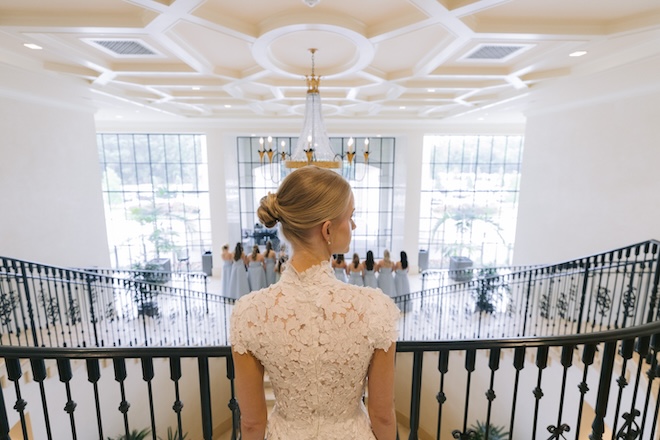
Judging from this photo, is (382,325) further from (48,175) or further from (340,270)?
(48,175)

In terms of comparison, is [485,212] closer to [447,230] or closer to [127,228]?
[447,230]

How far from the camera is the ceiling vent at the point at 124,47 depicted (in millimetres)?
4102

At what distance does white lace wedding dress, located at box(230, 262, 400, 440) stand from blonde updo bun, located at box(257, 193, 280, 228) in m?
0.17

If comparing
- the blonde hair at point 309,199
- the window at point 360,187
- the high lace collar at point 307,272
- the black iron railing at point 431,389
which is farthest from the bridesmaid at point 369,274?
the blonde hair at point 309,199

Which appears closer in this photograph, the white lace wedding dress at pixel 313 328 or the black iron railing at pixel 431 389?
the white lace wedding dress at pixel 313 328

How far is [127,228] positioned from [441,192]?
45.2ft

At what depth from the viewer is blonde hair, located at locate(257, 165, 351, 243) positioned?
102 centimetres

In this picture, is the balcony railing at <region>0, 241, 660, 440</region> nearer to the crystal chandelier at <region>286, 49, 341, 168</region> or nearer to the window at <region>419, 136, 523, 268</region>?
the crystal chandelier at <region>286, 49, 341, 168</region>

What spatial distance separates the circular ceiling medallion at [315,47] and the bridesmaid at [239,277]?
4.88m

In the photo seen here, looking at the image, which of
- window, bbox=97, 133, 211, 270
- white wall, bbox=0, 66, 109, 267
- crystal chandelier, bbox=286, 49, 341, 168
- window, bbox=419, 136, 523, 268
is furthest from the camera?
window, bbox=419, 136, 523, 268

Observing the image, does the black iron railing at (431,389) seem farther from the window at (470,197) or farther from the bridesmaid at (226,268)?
the window at (470,197)

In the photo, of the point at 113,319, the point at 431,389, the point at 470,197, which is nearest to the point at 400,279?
the point at 431,389

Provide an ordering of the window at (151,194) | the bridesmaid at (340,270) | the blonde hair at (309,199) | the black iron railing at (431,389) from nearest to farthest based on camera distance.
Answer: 1. the blonde hair at (309,199)
2. the black iron railing at (431,389)
3. the bridesmaid at (340,270)
4. the window at (151,194)

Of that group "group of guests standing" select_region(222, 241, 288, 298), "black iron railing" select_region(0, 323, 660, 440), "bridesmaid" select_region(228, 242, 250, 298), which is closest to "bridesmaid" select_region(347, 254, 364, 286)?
"group of guests standing" select_region(222, 241, 288, 298)
